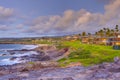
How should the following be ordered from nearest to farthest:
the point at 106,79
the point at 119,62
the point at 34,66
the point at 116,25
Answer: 1. the point at 106,79
2. the point at 119,62
3. the point at 34,66
4. the point at 116,25

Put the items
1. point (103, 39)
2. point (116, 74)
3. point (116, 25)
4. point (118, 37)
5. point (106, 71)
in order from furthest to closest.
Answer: point (116, 25) → point (103, 39) → point (118, 37) → point (106, 71) → point (116, 74)

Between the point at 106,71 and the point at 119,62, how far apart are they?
190 inches

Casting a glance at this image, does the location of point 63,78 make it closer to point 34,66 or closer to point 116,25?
point 34,66

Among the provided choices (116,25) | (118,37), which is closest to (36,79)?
(118,37)

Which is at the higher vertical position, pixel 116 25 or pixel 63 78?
pixel 116 25

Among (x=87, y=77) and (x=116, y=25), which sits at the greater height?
(x=116, y=25)

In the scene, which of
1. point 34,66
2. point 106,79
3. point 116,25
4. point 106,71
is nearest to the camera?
point 106,79

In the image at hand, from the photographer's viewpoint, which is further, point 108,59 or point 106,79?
point 108,59

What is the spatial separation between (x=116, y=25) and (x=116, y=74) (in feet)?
350

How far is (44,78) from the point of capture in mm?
29234

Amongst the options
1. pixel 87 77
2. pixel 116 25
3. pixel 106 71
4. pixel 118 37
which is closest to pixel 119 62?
pixel 106 71

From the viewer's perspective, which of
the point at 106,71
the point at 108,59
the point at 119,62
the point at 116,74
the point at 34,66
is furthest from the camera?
the point at 34,66

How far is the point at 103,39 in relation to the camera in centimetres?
12075

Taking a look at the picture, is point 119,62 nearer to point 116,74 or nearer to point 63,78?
point 116,74
